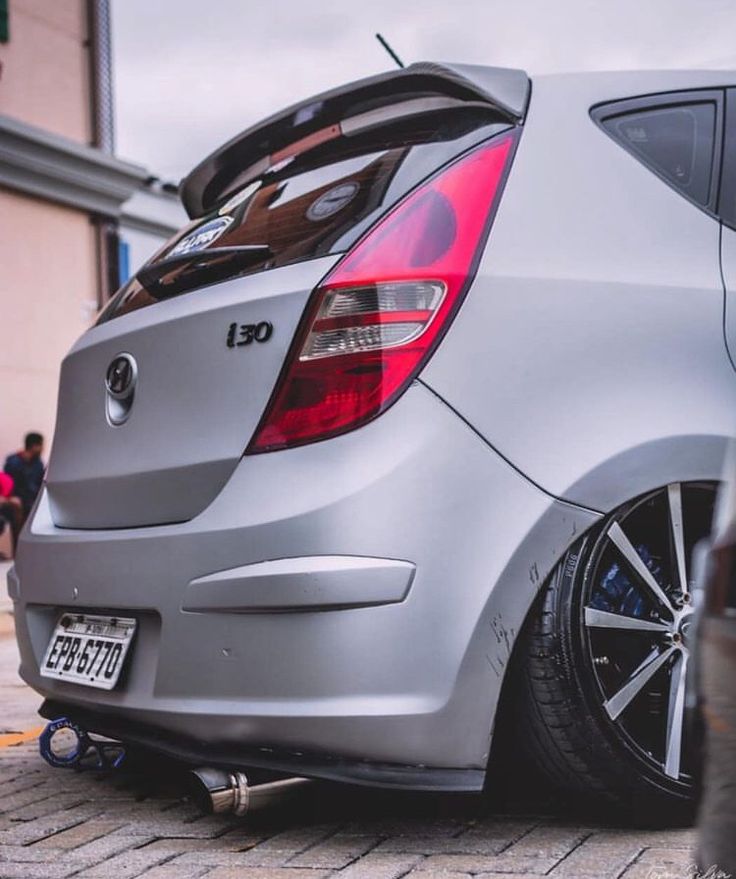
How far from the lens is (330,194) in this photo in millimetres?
2990

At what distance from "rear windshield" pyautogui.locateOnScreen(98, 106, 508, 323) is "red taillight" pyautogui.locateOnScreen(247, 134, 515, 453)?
0.30ft

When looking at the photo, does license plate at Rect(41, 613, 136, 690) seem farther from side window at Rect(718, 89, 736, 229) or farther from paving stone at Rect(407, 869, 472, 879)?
side window at Rect(718, 89, 736, 229)

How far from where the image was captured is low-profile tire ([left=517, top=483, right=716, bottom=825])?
2.69 m

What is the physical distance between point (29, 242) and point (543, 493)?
14577 mm

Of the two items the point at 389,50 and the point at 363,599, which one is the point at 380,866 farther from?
the point at 389,50

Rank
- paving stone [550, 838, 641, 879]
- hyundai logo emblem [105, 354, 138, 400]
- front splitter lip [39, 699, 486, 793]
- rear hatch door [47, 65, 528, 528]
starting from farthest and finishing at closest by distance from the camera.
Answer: hyundai logo emblem [105, 354, 138, 400], rear hatch door [47, 65, 528, 528], front splitter lip [39, 699, 486, 793], paving stone [550, 838, 641, 879]

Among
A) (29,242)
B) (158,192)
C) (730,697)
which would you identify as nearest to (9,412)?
(29,242)

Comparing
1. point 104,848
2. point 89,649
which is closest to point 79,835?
point 104,848

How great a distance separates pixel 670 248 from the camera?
2.89 m

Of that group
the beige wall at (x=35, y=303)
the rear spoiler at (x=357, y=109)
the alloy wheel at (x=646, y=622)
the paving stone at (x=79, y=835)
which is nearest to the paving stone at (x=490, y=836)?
the alloy wheel at (x=646, y=622)

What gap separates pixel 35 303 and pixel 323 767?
14.5 meters

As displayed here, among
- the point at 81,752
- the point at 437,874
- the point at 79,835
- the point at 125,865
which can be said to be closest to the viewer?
the point at 437,874

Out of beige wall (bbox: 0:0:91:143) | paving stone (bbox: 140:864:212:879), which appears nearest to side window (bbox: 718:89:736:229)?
paving stone (bbox: 140:864:212:879)

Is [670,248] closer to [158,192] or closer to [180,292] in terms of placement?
[180,292]
